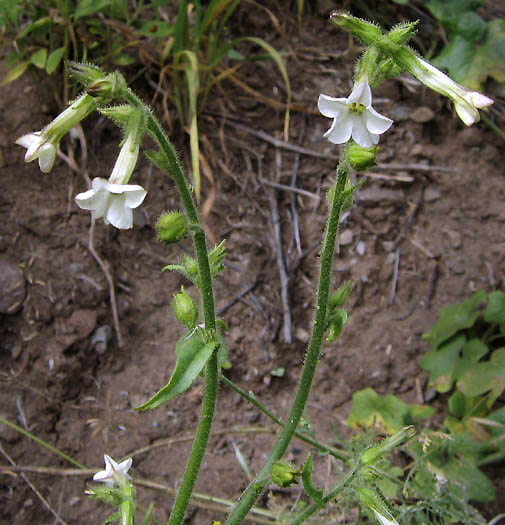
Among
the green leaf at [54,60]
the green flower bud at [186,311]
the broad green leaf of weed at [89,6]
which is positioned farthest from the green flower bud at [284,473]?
the broad green leaf of weed at [89,6]

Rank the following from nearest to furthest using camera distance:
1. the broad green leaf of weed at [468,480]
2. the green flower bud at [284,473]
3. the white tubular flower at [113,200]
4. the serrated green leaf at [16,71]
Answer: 1. the white tubular flower at [113,200]
2. the green flower bud at [284,473]
3. the broad green leaf of weed at [468,480]
4. the serrated green leaf at [16,71]

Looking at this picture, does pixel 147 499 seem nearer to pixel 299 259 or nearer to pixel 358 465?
pixel 358 465

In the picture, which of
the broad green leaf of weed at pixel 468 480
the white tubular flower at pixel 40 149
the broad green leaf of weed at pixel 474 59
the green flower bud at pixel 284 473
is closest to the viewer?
the white tubular flower at pixel 40 149

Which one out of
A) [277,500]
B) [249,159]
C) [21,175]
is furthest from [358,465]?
[21,175]

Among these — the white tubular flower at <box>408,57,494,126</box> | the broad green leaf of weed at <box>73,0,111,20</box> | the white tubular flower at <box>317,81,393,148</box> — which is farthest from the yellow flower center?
the broad green leaf of weed at <box>73,0,111,20</box>

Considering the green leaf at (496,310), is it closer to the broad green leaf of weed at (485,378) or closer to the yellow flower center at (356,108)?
the broad green leaf of weed at (485,378)

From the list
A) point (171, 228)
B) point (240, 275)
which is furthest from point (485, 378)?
point (171, 228)
